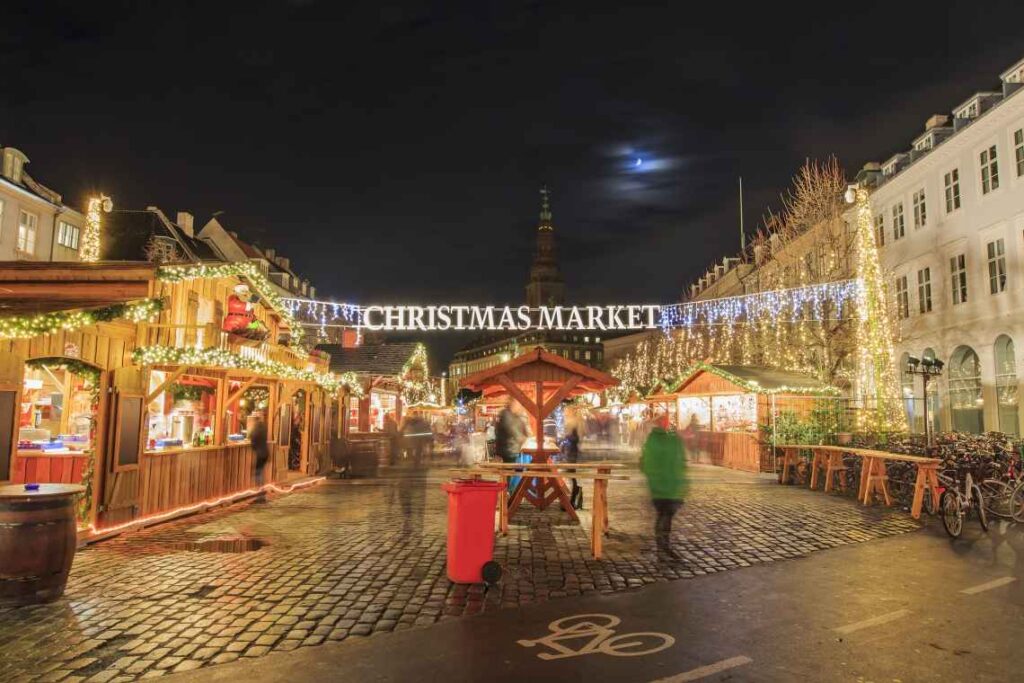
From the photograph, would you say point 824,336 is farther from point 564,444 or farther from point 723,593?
point 723,593

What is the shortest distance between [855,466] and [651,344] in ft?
161

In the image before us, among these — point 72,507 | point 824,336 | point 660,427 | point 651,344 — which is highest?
point 651,344

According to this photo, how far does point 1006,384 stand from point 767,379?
8113mm

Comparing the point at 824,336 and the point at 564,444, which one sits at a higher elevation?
the point at 824,336

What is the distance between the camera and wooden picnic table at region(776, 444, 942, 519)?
1196 cm

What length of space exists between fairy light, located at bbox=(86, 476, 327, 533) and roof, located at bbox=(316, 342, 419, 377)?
36.9 ft

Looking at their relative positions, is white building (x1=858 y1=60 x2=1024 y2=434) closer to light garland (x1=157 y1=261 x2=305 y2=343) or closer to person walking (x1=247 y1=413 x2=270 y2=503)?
light garland (x1=157 y1=261 x2=305 y2=343)

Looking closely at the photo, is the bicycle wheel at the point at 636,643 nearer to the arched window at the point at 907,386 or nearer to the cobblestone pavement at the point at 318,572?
the cobblestone pavement at the point at 318,572

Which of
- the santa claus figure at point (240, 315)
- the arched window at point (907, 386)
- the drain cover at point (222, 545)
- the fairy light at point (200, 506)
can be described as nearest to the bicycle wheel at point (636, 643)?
the drain cover at point (222, 545)

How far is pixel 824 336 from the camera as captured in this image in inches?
1062

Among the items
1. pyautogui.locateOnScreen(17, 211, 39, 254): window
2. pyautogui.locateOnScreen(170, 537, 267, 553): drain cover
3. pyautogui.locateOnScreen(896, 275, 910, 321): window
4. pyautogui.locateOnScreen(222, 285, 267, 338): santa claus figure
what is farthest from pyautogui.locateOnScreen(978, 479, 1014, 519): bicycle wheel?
pyautogui.locateOnScreen(17, 211, 39, 254): window

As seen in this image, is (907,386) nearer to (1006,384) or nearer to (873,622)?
(1006,384)

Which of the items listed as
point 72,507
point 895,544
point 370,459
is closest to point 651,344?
point 370,459

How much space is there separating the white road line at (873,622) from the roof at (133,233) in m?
36.2
